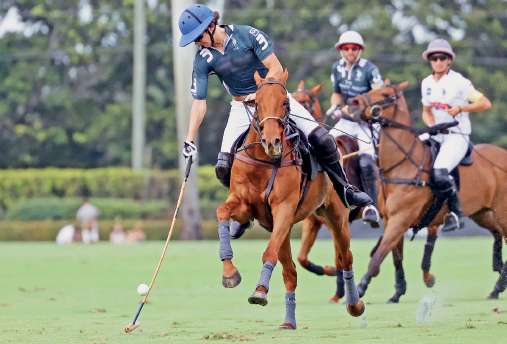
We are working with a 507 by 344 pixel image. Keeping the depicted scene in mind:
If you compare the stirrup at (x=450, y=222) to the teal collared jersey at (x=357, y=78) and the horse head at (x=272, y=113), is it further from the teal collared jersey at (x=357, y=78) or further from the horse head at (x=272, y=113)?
the horse head at (x=272, y=113)

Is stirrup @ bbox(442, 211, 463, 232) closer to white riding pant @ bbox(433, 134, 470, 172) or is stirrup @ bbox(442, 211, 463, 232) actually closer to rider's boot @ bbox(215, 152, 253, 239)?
white riding pant @ bbox(433, 134, 470, 172)

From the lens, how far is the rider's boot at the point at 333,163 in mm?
6934

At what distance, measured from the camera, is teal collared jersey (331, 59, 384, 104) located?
9875 millimetres

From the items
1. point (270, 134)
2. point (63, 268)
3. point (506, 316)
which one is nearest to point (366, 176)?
point (506, 316)

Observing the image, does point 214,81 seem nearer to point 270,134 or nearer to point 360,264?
point 360,264

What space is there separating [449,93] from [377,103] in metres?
0.93

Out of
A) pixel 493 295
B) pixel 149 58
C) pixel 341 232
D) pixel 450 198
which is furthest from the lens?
pixel 149 58

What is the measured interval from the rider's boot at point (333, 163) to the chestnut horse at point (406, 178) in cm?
174

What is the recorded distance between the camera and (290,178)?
646 centimetres

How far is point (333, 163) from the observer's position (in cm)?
705

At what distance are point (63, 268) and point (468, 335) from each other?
31.5 ft

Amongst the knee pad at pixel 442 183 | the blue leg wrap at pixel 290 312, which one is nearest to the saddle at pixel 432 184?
the knee pad at pixel 442 183

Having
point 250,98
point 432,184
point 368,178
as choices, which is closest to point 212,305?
point 368,178

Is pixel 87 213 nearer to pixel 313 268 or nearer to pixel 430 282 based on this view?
pixel 313 268
